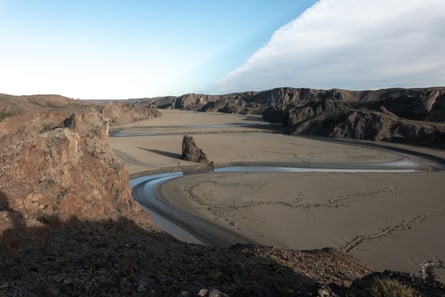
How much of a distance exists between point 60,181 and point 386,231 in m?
13.3

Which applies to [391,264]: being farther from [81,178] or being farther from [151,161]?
[151,161]

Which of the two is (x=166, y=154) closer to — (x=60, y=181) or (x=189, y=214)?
(x=189, y=214)

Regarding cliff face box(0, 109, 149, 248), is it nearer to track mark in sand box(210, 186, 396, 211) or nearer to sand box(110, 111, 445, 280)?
sand box(110, 111, 445, 280)

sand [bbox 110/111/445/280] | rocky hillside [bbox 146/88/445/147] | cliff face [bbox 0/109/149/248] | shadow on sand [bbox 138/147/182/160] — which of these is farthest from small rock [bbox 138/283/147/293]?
rocky hillside [bbox 146/88/445/147]

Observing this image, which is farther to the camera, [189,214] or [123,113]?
[123,113]

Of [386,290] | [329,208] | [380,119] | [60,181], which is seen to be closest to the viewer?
[386,290]

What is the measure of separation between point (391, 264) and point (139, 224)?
9.08 m

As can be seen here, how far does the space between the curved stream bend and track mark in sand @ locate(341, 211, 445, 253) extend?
413 cm

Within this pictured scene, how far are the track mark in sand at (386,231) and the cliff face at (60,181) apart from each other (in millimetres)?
8199

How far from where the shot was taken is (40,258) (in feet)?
24.9

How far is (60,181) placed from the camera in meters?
10.7

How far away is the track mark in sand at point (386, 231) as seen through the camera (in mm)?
13891

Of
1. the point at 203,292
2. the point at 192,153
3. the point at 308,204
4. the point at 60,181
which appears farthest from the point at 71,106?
the point at 203,292

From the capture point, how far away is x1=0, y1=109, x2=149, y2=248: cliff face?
9.20 m
